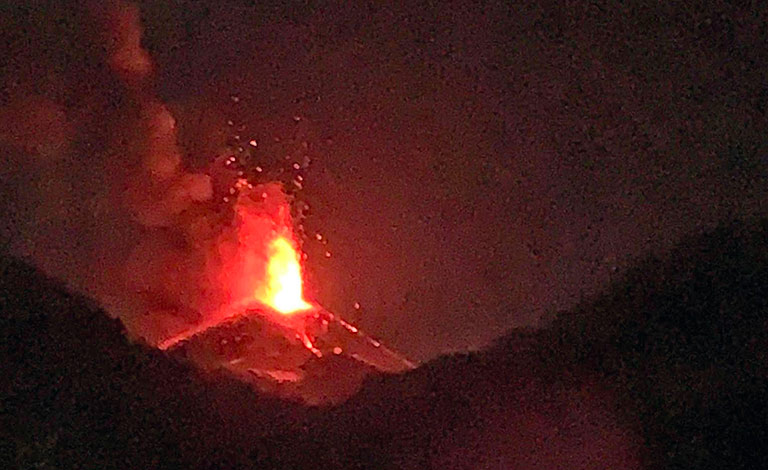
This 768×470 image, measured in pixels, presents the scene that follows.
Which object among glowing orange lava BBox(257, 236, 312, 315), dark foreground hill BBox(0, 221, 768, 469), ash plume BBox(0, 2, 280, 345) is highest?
ash plume BBox(0, 2, 280, 345)

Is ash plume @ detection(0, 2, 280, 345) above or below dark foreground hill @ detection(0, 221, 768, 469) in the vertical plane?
above

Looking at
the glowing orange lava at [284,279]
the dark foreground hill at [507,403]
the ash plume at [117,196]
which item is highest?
the ash plume at [117,196]

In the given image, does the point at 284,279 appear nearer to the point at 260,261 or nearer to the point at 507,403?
the point at 260,261

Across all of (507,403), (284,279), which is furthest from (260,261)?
(507,403)

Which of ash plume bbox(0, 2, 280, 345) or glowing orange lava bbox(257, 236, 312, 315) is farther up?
ash plume bbox(0, 2, 280, 345)

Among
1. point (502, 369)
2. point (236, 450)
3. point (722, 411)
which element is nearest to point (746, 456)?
point (722, 411)

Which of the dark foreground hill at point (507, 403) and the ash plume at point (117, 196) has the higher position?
the ash plume at point (117, 196)

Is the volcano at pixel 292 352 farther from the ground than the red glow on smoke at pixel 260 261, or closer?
closer
